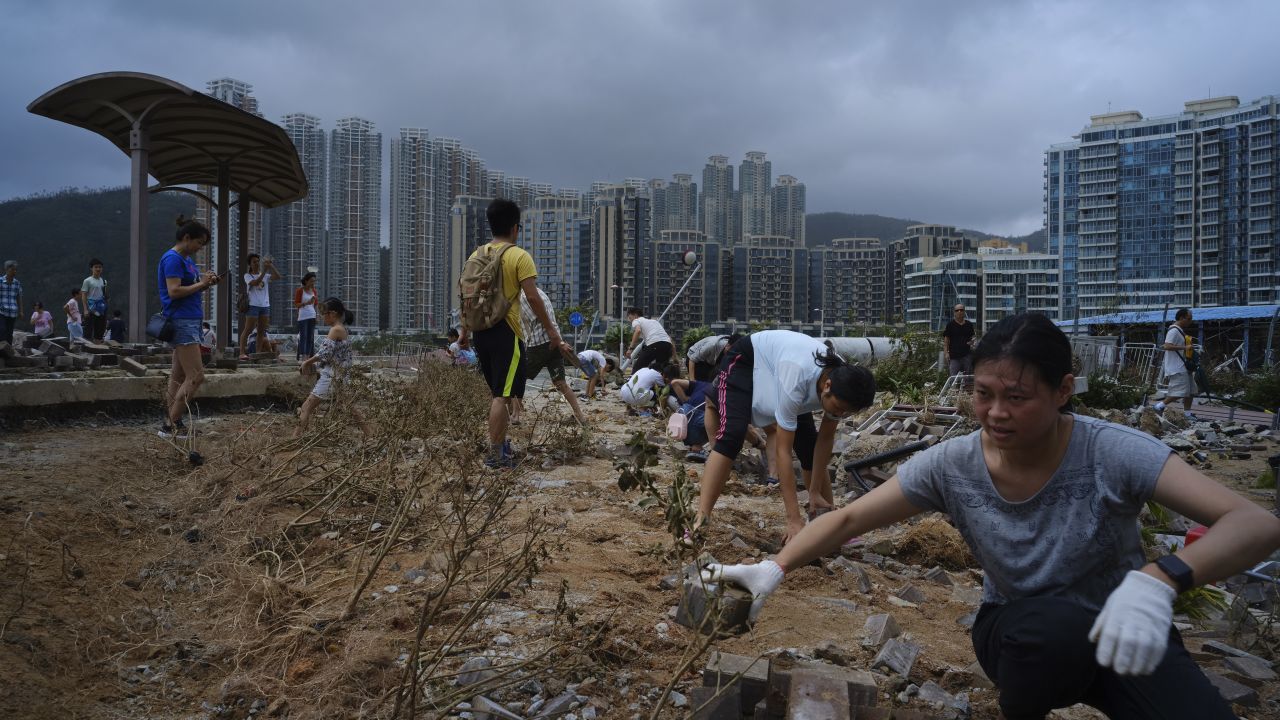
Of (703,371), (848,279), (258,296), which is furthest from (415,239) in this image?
(703,371)

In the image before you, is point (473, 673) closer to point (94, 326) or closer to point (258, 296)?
point (258, 296)

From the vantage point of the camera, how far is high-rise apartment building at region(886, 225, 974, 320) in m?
64.2

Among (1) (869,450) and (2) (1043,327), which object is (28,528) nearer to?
(2) (1043,327)

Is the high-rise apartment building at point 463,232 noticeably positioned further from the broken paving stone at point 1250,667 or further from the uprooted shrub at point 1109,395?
the broken paving stone at point 1250,667

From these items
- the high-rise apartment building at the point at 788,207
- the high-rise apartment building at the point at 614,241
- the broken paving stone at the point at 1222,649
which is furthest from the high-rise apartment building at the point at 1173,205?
the broken paving stone at the point at 1222,649

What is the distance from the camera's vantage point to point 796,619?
11.1 ft

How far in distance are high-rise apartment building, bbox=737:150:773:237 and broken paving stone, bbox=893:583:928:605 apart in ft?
333

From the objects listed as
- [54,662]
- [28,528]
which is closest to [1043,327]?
[54,662]

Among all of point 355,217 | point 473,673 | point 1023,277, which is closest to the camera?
point 473,673

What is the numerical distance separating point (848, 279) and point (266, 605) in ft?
221

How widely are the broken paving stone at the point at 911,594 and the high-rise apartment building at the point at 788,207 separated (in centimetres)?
10242

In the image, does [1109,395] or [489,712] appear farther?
[1109,395]

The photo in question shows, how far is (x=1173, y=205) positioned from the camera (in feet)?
203

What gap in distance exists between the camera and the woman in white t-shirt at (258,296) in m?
11.8
